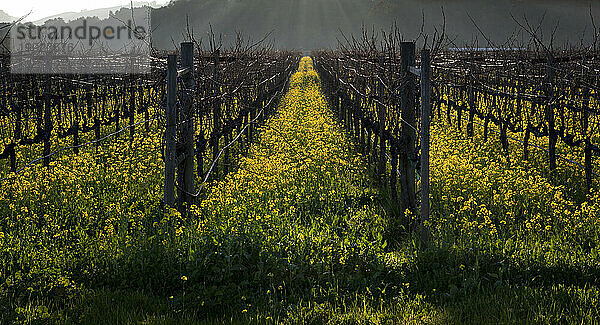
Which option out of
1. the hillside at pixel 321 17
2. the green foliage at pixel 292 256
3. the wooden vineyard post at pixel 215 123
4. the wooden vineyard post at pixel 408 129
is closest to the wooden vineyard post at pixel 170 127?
the green foliage at pixel 292 256

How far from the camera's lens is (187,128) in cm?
718

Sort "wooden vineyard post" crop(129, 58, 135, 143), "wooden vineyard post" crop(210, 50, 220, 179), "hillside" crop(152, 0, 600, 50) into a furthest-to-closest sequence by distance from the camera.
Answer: "hillside" crop(152, 0, 600, 50) < "wooden vineyard post" crop(129, 58, 135, 143) < "wooden vineyard post" crop(210, 50, 220, 179)

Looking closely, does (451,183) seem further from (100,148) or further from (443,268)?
(100,148)

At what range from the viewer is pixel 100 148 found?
11.2 meters

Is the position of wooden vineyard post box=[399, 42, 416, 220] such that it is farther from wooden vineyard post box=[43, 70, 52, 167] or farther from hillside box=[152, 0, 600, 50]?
hillside box=[152, 0, 600, 50]

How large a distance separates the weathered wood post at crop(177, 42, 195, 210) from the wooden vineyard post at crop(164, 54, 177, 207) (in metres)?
0.44

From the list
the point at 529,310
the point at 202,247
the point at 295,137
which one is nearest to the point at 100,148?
the point at 295,137

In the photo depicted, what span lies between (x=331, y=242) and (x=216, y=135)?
13.7 feet

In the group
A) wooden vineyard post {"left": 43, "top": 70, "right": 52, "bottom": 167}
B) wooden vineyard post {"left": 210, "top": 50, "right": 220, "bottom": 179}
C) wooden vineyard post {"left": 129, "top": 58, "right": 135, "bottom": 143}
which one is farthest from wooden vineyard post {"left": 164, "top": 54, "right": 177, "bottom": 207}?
wooden vineyard post {"left": 129, "top": 58, "right": 135, "bottom": 143}

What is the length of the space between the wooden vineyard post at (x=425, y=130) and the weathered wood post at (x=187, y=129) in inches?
109

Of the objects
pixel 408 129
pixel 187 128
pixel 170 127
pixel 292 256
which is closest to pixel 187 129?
pixel 187 128

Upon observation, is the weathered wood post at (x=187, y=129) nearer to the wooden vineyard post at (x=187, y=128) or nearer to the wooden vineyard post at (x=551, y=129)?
the wooden vineyard post at (x=187, y=128)

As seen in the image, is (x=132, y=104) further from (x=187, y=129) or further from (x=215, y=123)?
(x=187, y=129)

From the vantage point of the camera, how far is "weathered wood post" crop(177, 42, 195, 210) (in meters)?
7.11
